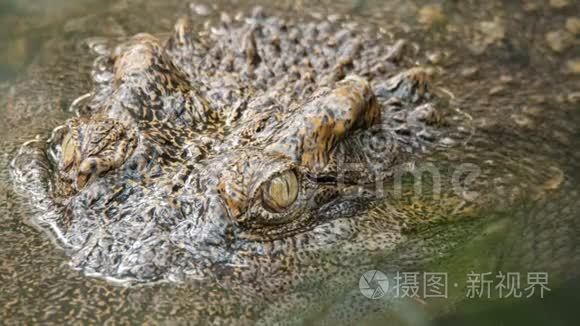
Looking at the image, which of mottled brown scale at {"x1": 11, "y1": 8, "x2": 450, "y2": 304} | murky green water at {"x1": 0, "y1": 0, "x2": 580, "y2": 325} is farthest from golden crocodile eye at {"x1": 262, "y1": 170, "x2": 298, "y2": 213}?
murky green water at {"x1": 0, "y1": 0, "x2": 580, "y2": 325}

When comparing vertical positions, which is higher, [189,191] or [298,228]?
[189,191]

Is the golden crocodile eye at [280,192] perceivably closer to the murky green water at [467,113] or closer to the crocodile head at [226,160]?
the crocodile head at [226,160]

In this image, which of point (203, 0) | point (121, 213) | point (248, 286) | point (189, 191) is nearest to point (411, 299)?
point (248, 286)

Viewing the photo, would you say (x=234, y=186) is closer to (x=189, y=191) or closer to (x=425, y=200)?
(x=189, y=191)

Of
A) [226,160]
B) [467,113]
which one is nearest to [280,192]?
[226,160]

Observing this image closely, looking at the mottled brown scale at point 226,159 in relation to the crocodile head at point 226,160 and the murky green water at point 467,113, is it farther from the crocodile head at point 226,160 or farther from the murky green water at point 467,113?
the murky green water at point 467,113

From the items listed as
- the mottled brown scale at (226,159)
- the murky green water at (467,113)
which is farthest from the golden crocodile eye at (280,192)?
the murky green water at (467,113)

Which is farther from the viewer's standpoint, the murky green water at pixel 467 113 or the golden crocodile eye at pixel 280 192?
the golden crocodile eye at pixel 280 192
